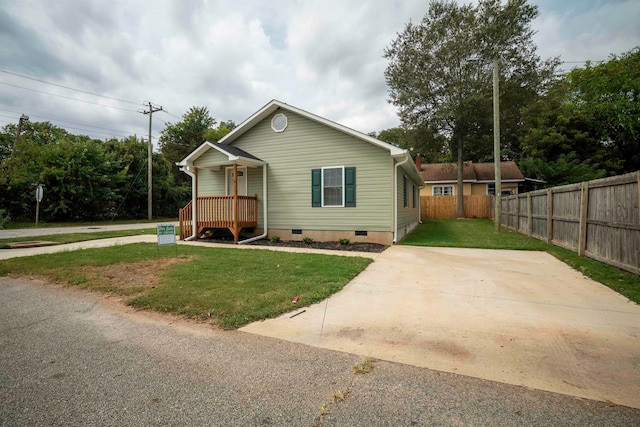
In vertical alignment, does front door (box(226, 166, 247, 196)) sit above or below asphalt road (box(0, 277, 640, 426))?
above

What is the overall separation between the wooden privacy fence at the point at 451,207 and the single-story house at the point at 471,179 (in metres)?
1.62

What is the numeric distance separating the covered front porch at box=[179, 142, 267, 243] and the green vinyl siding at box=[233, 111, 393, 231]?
1.95 feet

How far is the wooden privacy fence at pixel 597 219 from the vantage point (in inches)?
195

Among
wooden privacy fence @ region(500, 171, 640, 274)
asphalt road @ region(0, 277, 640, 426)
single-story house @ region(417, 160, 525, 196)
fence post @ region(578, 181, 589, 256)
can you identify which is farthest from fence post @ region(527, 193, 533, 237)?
single-story house @ region(417, 160, 525, 196)

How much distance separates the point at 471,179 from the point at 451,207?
4.19 metres

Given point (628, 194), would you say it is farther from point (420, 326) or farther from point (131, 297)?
point (131, 297)

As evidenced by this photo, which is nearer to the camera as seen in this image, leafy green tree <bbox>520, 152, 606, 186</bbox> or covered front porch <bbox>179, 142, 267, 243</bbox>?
covered front porch <bbox>179, 142, 267, 243</bbox>

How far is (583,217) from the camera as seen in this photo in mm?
6512

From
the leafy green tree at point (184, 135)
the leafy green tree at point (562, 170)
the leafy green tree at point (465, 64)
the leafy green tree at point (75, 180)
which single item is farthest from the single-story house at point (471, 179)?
the leafy green tree at point (184, 135)

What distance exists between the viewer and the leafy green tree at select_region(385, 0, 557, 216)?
19875 millimetres

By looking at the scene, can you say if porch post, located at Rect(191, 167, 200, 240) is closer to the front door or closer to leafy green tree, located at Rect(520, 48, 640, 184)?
the front door

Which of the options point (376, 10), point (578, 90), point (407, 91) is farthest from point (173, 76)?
point (578, 90)

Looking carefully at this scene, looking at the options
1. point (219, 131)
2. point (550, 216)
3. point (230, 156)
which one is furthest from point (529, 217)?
point (219, 131)

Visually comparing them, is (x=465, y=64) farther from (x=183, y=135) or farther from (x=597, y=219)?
(x=183, y=135)
